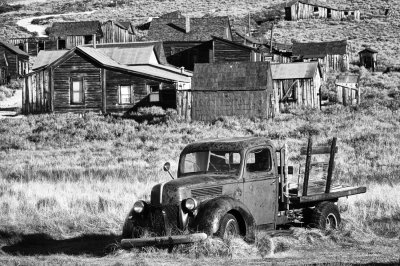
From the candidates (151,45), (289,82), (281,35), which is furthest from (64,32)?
(289,82)

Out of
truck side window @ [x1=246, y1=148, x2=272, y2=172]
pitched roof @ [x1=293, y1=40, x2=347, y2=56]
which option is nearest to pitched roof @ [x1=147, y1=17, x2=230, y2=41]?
pitched roof @ [x1=293, y1=40, x2=347, y2=56]

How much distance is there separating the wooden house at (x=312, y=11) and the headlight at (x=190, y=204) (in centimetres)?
8067

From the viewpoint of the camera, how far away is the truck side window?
1230 cm

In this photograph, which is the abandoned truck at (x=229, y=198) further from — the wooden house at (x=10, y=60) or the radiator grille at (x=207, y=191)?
the wooden house at (x=10, y=60)

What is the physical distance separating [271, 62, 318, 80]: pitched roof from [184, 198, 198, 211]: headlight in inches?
1396

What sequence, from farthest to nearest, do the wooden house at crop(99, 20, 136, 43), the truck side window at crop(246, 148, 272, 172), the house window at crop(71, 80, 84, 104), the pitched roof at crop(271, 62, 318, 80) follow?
the wooden house at crop(99, 20, 136, 43)
the pitched roof at crop(271, 62, 318, 80)
the house window at crop(71, 80, 84, 104)
the truck side window at crop(246, 148, 272, 172)

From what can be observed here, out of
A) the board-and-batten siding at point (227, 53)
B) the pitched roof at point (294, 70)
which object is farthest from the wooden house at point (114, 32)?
the pitched roof at point (294, 70)

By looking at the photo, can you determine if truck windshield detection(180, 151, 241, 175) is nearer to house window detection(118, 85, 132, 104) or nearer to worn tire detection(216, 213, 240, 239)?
worn tire detection(216, 213, 240, 239)

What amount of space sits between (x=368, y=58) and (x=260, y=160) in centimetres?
5377

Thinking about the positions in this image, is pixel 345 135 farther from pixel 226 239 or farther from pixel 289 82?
pixel 226 239

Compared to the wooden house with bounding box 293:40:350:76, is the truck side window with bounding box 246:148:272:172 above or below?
below

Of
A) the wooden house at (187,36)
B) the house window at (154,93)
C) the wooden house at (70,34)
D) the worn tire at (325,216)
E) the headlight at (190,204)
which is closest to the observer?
the headlight at (190,204)

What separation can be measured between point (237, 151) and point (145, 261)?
239 cm

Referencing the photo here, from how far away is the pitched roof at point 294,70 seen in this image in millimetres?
46719
